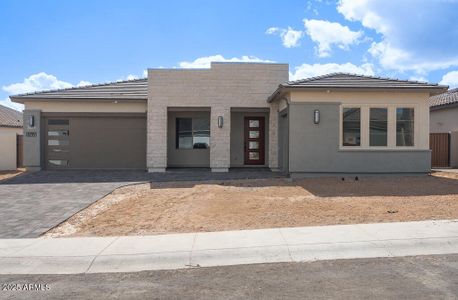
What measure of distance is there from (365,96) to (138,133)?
10.3 m

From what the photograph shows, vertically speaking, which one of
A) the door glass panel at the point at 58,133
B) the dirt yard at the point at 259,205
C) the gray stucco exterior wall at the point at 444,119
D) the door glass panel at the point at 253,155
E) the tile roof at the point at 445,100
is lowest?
the dirt yard at the point at 259,205

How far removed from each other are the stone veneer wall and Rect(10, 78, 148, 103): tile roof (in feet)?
3.73

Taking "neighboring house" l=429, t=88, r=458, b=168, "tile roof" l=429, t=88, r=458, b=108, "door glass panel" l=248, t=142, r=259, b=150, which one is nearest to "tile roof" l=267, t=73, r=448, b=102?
"door glass panel" l=248, t=142, r=259, b=150

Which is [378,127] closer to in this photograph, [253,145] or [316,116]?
[316,116]

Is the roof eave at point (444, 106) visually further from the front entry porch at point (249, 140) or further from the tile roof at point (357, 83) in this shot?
the front entry porch at point (249, 140)

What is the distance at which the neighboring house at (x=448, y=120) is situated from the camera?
21234 millimetres

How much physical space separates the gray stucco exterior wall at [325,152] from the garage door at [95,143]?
7.69 m

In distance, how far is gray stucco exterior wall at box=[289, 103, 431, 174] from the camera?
15.4 meters

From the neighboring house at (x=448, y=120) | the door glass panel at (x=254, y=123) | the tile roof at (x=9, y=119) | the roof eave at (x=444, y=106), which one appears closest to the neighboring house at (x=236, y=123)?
the door glass panel at (x=254, y=123)

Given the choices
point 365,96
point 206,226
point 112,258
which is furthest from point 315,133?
point 112,258

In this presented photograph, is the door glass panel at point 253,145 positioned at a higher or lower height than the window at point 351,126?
lower

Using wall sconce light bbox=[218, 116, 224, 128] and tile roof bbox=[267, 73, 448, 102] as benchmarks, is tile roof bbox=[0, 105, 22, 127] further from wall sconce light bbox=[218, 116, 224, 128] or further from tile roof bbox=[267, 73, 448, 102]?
tile roof bbox=[267, 73, 448, 102]

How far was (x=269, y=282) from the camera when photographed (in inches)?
206

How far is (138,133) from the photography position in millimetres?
19469
